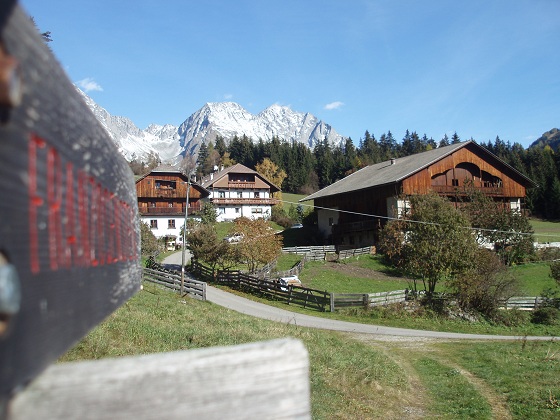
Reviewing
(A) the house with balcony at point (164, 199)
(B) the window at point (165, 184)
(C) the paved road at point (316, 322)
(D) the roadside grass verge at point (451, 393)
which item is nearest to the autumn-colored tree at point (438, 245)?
(C) the paved road at point (316, 322)

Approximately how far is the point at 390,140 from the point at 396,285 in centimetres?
11821

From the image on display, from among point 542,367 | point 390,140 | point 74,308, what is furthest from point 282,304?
point 390,140

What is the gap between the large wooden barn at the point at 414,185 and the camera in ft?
148

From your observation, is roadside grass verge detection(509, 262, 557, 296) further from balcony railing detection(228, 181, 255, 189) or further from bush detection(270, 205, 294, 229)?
balcony railing detection(228, 181, 255, 189)

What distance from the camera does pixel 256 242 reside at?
36.0 meters

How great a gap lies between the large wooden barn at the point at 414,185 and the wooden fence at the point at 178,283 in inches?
805

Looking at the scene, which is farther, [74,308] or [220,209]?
[220,209]

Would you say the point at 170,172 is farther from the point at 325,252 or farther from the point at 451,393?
the point at 451,393

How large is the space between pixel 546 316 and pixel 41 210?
30.8 meters

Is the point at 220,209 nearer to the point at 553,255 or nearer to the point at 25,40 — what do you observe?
the point at 553,255

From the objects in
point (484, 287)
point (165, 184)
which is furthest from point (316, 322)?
point (165, 184)

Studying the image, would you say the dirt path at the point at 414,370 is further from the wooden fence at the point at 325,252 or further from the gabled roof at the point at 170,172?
the gabled roof at the point at 170,172

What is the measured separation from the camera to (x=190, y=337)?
10977 mm

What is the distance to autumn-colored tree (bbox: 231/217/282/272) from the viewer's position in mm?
36125
